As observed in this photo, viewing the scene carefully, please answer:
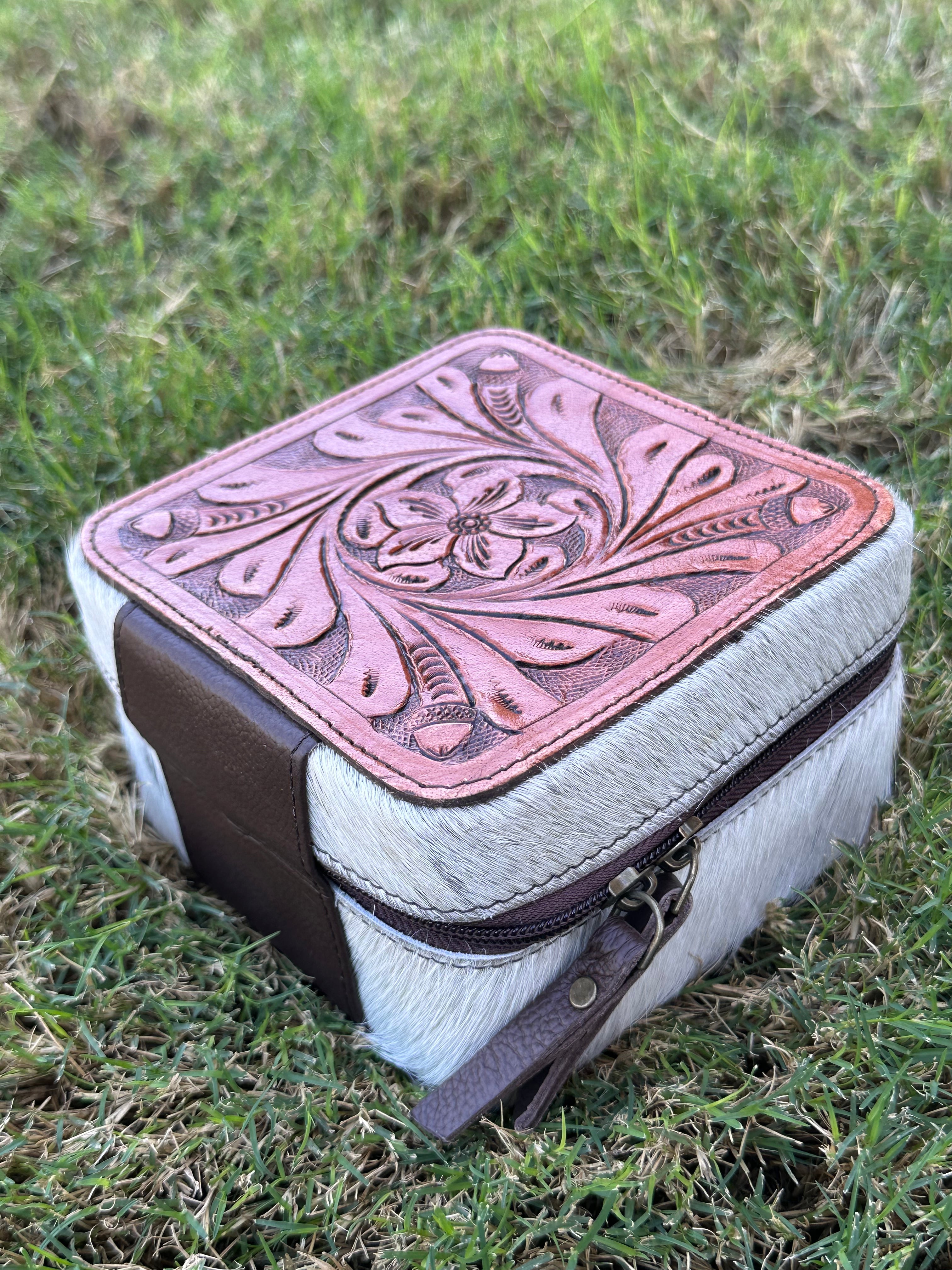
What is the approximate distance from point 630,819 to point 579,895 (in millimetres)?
89

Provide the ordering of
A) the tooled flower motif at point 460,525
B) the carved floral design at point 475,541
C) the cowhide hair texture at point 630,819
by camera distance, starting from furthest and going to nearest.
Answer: the tooled flower motif at point 460,525
the carved floral design at point 475,541
the cowhide hair texture at point 630,819

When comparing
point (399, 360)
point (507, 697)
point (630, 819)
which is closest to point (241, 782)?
point (507, 697)

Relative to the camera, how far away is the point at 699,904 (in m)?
1.29

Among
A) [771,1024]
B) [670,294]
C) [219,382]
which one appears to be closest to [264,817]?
[771,1024]

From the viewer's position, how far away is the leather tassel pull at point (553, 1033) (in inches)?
44.5

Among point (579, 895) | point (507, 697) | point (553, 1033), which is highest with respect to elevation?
point (507, 697)

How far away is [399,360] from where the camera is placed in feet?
7.22

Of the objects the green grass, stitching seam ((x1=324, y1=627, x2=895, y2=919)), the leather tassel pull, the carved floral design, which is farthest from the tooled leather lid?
the green grass

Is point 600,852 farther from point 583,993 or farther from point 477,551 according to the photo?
point 477,551

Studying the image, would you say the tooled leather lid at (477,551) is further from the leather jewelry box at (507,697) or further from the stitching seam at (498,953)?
the stitching seam at (498,953)

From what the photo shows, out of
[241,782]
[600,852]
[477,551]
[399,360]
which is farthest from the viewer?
[399,360]

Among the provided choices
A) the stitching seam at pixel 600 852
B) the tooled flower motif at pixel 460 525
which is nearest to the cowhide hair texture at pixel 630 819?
the stitching seam at pixel 600 852

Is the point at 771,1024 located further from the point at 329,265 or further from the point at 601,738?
the point at 329,265

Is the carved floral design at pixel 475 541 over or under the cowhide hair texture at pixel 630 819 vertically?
over
